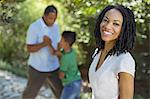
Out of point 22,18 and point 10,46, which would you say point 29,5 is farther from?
point 10,46

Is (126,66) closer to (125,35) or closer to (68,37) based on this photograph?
(125,35)

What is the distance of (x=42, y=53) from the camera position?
5.64m

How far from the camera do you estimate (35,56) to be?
18.6 feet

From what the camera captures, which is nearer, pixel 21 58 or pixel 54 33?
pixel 54 33

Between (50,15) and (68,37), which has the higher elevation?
(50,15)

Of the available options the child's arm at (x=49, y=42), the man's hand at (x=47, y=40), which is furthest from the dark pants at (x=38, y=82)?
the man's hand at (x=47, y=40)

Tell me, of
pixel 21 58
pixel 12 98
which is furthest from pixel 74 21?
pixel 12 98

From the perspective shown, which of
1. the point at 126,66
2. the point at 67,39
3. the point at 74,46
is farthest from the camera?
the point at 74,46

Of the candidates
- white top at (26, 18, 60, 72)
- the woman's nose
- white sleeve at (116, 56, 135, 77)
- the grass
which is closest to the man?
white top at (26, 18, 60, 72)

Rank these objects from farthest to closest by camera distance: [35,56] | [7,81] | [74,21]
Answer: [74,21]
[7,81]
[35,56]

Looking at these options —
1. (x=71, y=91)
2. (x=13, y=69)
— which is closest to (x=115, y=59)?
(x=71, y=91)

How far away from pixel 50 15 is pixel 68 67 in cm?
65

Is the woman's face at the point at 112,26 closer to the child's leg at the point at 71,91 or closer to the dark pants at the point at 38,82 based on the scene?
the child's leg at the point at 71,91

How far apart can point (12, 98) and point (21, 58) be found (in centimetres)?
330
